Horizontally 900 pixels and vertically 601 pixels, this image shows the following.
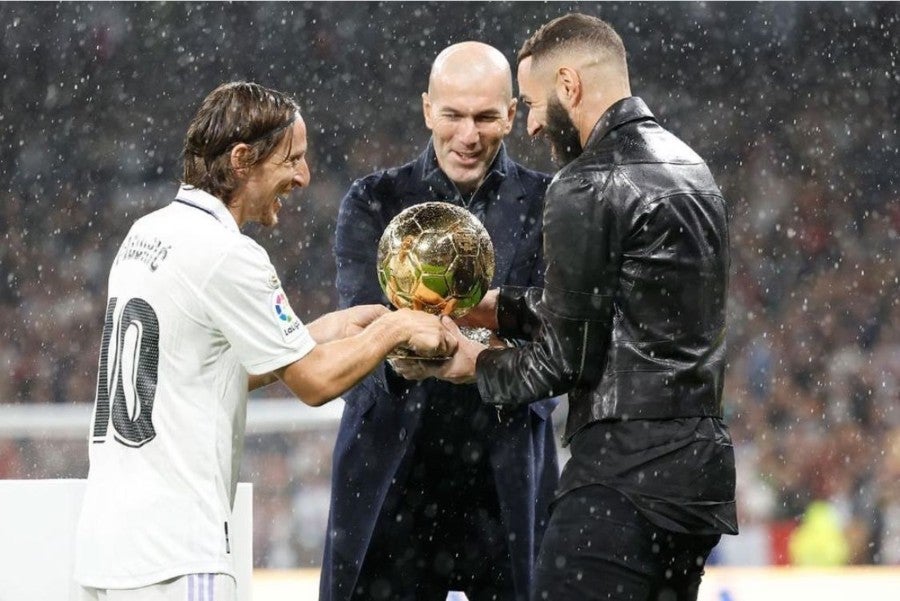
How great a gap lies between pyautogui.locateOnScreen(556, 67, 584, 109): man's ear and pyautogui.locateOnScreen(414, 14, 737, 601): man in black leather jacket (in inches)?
4.5

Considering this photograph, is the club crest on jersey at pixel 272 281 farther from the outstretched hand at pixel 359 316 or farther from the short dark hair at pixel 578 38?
the short dark hair at pixel 578 38

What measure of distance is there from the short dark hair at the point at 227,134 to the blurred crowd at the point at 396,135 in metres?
6.36

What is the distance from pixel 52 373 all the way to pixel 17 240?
3.28ft

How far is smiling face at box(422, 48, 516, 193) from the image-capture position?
3357 mm

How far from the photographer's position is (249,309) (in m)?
2.43

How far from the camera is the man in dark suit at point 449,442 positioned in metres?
3.31

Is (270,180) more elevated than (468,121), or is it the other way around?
(468,121)

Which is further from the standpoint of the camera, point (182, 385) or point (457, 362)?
point (457, 362)

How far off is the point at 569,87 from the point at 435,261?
1.56 ft

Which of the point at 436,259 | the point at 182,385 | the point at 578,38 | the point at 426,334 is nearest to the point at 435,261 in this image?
the point at 436,259

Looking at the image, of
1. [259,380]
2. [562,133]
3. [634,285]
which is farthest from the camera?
[259,380]

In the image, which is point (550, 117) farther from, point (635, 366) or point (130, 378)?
point (130, 378)

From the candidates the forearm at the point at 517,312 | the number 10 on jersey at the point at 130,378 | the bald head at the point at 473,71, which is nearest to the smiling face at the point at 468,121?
the bald head at the point at 473,71

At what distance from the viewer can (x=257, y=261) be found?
246 cm
